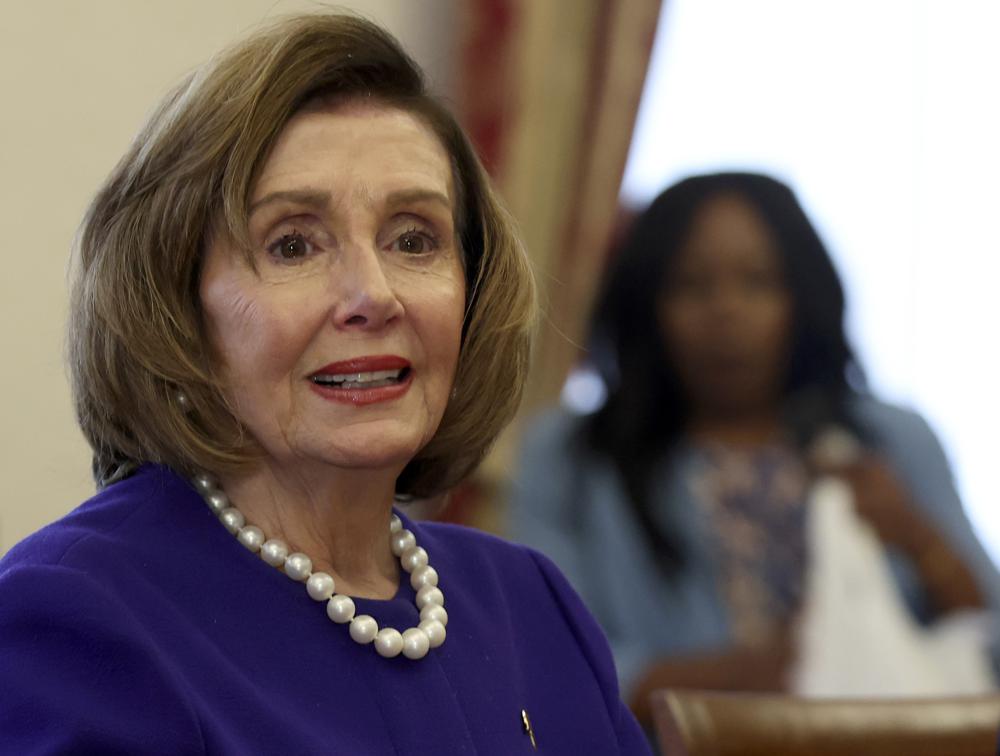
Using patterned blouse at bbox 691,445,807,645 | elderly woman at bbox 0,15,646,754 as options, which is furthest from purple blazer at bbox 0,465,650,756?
patterned blouse at bbox 691,445,807,645

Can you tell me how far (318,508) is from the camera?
169 centimetres

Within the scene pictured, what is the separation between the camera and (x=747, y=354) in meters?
3.60

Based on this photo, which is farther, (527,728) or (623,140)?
(623,140)

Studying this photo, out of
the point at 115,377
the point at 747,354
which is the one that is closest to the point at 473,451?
the point at 115,377

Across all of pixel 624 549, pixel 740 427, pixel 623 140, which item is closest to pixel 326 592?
pixel 624 549

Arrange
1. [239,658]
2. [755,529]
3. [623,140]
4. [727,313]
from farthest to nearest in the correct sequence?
[623,140] → [727,313] → [755,529] → [239,658]

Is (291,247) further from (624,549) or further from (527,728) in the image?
(624,549)

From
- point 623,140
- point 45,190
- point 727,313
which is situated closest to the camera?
point 45,190

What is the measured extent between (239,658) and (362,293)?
39cm

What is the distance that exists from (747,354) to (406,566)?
193 centimetres

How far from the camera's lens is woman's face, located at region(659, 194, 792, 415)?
3.57 metres

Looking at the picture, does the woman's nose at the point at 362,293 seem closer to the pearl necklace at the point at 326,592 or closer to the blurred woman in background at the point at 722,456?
the pearl necklace at the point at 326,592

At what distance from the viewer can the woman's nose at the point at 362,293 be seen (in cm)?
159

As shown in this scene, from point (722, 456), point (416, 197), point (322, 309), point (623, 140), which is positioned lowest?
point (722, 456)
